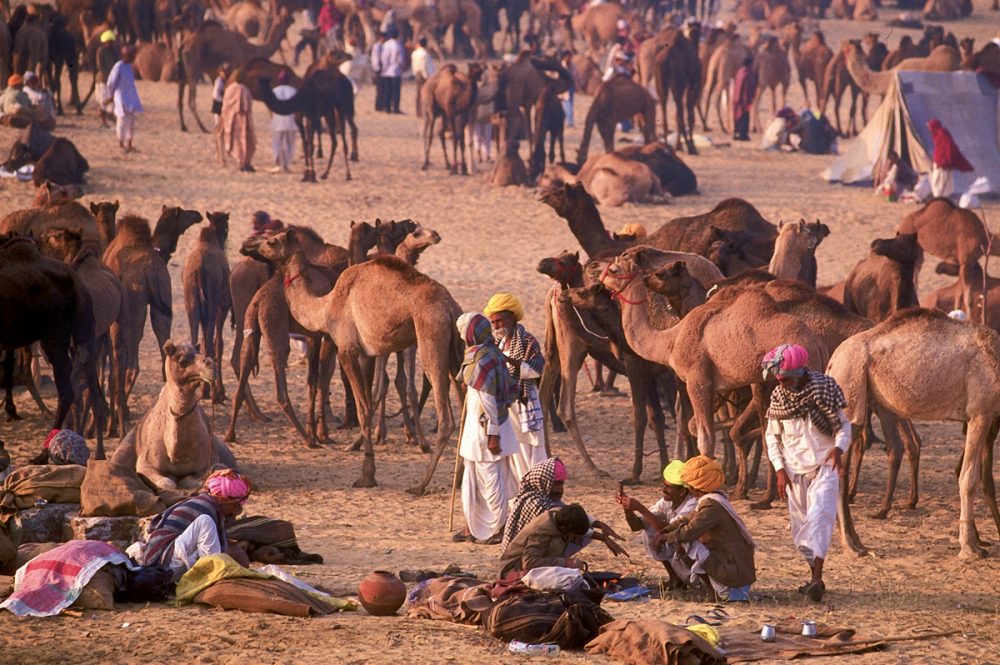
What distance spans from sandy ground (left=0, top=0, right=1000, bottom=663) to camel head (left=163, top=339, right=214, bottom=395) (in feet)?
3.78

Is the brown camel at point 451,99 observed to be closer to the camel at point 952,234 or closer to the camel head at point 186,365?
the camel at point 952,234

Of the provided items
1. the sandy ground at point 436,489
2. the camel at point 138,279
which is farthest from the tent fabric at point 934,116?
the camel at point 138,279

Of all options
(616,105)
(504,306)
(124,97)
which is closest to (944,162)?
(616,105)

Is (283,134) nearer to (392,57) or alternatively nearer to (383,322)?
(392,57)

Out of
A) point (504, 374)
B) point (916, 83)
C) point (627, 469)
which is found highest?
point (916, 83)

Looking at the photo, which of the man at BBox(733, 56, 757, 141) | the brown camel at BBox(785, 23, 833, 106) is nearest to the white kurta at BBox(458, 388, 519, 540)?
the man at BBox(733, 56, 757, 141)

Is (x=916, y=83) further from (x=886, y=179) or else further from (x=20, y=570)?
(x=20, y=570)

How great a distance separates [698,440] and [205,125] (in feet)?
61.6

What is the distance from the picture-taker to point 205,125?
27.6 meters

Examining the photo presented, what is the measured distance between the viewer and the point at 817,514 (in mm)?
8242

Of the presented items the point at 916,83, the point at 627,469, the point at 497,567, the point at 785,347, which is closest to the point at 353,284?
the point at 627,469

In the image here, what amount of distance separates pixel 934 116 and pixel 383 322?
48.0ft

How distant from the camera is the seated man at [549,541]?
319 inches

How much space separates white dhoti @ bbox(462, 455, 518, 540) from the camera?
9570 millimetres
